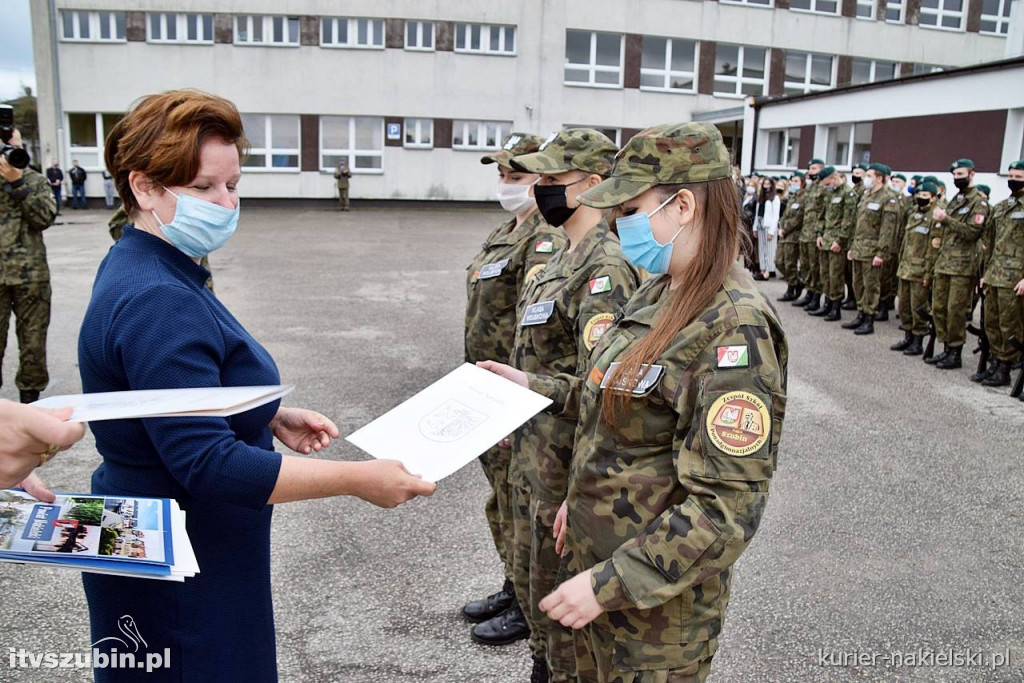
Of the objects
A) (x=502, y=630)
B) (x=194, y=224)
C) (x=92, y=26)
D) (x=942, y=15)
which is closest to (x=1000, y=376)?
(x=502, y=630)

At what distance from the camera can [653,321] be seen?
2.04 metres

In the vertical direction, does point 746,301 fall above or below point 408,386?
above

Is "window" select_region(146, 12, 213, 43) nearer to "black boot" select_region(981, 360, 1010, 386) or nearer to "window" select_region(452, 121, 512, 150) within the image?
"window" select_region(452, 121, 512, 150)

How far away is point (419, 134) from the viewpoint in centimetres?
3020

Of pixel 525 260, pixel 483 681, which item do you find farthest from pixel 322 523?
pixel 525 260

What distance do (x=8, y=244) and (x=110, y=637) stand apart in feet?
19.9

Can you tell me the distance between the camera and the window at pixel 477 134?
30.4 m

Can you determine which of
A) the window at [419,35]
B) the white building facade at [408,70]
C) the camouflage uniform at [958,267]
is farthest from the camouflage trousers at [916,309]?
the window at [419,35]

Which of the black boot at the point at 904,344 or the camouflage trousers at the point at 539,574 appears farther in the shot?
the black boot at the point at 904,344

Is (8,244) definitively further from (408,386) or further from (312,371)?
(408,386)

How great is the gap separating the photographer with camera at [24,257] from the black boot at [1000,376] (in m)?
9.22

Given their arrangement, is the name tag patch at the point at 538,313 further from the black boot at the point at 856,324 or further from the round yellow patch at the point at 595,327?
the black boot at the point at 856,324

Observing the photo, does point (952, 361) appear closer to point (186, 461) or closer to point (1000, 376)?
point (1000, 376)

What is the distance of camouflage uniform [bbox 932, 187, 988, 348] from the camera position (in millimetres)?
9516
